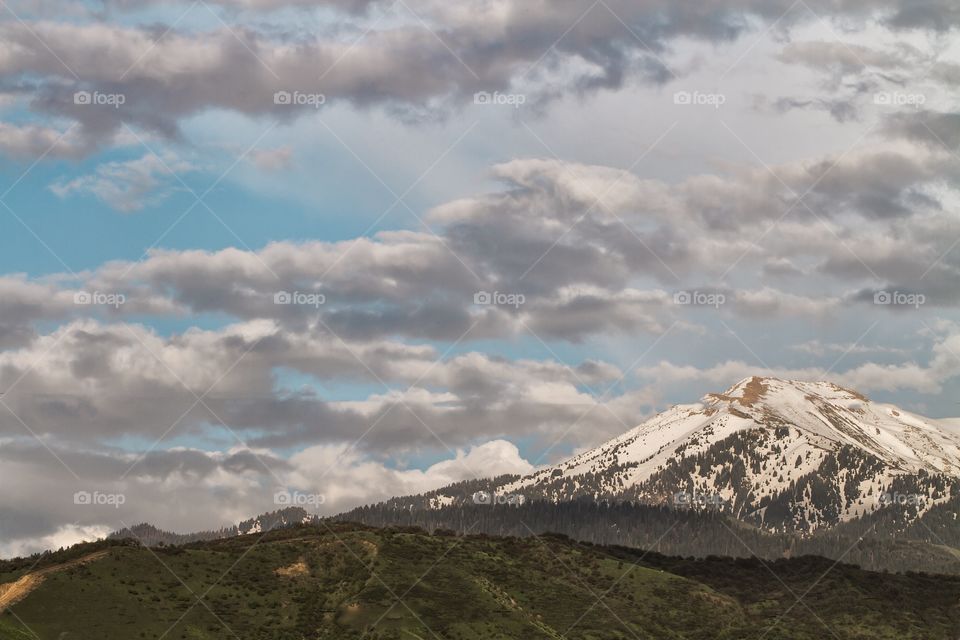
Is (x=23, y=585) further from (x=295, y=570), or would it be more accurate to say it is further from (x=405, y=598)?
(x=405, y=598)

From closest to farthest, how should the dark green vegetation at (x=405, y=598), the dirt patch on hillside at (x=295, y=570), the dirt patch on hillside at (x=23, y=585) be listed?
the dirt patch on hillside at (x=23, y=585) → the dark green vegetation at (x=405, y=598) → the dirt patch on hillside at (x=295, y=570)

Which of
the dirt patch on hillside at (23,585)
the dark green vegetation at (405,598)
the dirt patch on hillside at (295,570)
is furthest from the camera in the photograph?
the dirt patch on hillside at (295,570)

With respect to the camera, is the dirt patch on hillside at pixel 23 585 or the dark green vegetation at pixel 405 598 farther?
the dark green vegetation at pixel 405 598

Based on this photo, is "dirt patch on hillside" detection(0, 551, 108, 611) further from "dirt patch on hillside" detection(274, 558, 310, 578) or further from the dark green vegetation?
"dirt patch on hillside" detection(274, 558, 310, 578)

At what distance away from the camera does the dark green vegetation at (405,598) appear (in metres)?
138

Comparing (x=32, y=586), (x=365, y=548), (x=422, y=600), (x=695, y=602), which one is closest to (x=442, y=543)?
(x=365, y=548)

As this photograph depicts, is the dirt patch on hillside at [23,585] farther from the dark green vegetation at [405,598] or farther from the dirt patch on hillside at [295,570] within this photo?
the dirt patch on hillside at [295,570]

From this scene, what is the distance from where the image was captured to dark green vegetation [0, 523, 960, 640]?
138 meters

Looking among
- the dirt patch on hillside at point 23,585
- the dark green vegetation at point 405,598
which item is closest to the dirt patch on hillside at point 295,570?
the dark green vegetation at point 405,598

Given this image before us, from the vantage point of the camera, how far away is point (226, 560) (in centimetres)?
16000

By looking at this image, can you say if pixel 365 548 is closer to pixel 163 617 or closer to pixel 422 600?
pixel 422 600

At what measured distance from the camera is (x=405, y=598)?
15362 centimetres

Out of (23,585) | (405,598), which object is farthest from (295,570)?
(23,585)

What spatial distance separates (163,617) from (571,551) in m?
Answer: 81.1
